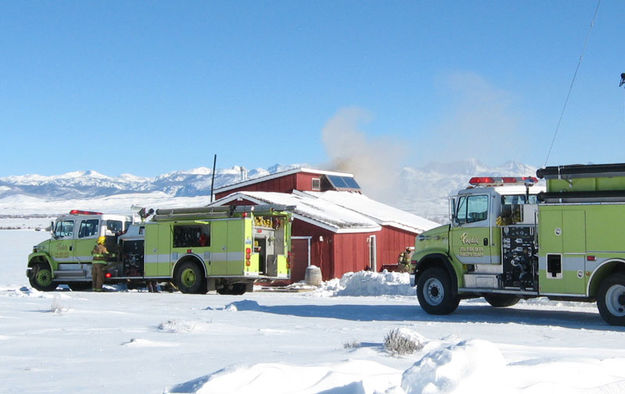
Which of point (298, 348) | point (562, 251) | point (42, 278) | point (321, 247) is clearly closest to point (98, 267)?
point (42, 278)

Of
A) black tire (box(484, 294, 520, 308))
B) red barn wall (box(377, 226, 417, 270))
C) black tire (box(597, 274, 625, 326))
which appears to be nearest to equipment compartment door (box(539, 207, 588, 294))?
black tire (box(597, 274, 625, 326))

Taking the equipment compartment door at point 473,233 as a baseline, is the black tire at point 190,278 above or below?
below

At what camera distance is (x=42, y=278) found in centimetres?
2672

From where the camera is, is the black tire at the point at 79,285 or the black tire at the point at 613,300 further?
the black tire at the point at 79,285

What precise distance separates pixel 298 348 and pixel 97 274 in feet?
53.0

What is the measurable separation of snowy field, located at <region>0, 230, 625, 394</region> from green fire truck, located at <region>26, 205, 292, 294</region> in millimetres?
3533

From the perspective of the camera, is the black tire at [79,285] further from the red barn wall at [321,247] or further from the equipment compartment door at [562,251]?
the equipment compartment door at [562,251]

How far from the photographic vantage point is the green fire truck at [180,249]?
23625 mm

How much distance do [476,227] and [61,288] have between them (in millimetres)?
18832

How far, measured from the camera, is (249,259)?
924 inches

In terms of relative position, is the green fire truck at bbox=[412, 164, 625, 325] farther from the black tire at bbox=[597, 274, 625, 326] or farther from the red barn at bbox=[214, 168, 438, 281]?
the red barn at bbox=[214, 168, 438, 281]

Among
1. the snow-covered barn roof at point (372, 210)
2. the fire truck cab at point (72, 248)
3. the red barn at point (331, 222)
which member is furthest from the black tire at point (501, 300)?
the snow-covered barn roof at point (372, 210)

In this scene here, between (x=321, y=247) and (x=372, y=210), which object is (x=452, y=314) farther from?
(x=372, y=210)

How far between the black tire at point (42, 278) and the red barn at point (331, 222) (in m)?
8.83
